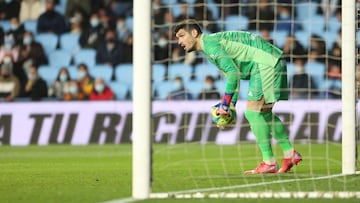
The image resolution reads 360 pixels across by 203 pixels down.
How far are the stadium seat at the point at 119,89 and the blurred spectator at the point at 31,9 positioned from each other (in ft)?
9.18

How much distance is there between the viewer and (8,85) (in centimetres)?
2022

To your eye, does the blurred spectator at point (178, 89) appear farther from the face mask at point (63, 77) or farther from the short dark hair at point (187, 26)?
the short dark hair at point (187, 26)

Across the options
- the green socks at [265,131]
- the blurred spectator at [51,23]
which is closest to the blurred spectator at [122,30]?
the blurred spectator at [51,23]

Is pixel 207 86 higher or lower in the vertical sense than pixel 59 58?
lower

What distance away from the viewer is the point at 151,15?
7.71 meters

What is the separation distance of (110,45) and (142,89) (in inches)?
529

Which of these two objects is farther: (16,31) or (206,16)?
(16,31)

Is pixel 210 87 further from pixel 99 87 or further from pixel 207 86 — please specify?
pixel 99 87

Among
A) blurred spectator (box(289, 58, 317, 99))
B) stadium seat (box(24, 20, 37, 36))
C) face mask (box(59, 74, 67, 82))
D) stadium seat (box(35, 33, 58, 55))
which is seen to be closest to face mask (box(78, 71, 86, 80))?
face mask (box(59, 74, 67, 82))

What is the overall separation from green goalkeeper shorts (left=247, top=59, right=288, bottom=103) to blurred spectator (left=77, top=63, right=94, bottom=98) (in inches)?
380

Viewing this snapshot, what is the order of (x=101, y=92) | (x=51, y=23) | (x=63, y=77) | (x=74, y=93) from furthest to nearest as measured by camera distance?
(x=51, y=23), (x=63, y=77), (x=74, y=93), (x=101, y=92)

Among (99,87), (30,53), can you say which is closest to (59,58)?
(30,53)

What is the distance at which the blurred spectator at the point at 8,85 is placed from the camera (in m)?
20.0

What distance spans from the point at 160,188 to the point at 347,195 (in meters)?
1.74
